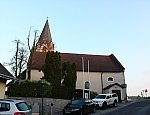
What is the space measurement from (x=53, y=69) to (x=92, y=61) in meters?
28.0

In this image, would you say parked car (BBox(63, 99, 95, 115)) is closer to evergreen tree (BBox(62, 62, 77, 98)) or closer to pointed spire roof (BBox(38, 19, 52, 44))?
evergreen tree (BBox(62, 62, 77, 98))

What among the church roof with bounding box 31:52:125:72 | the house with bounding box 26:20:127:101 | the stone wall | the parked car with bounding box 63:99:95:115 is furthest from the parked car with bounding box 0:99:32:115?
the church roof with bounding box 31:52:125:72

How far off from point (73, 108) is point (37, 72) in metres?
29.8

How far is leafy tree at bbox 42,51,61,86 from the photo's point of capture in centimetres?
3459

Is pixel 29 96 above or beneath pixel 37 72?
beneath

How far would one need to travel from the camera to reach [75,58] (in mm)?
62688

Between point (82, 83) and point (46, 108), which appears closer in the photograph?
point (46, 108)

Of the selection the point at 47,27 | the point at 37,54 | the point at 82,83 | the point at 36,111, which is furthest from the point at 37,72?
the point at 36,111

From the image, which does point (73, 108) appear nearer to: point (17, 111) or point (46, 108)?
point (46, 108)

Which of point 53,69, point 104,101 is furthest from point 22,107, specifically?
point 104,101

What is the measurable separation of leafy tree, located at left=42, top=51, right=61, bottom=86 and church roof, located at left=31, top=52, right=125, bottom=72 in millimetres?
20839

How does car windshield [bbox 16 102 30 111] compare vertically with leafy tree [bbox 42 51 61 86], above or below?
below

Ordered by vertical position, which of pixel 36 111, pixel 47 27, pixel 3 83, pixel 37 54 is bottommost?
pixel 36 111

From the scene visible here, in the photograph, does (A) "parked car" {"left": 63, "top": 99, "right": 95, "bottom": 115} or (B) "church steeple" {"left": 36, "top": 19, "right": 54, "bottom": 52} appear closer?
(A) "parked car" {"left": 63, "top": 99, "right": 95, "bottom": 115}
